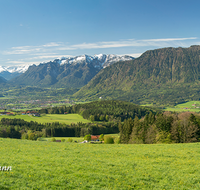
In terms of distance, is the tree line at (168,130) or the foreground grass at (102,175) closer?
the foreground grass at (102,175)

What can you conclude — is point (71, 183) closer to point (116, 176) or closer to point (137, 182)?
point (116, 176)

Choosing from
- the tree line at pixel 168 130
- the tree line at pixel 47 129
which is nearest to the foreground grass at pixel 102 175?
the tree line at pixel 168 130

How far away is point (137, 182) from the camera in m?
22.0

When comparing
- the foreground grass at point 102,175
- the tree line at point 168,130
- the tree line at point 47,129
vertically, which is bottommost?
the tree line at point 47,129

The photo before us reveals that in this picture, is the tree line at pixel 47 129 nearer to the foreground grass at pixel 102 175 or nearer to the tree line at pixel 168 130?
the tree line at pixel 168 130

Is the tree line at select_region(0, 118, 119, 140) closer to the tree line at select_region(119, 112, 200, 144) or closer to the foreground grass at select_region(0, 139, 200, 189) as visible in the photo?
the tree line at select_region(119, 112, 200, 144)

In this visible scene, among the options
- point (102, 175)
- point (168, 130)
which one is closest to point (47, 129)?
point (168, 130)

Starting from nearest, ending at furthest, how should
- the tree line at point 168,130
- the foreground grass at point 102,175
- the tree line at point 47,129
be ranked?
the foreground grass at point 102,175 < the tree line at point 168,130 < the tree line at point 47,129

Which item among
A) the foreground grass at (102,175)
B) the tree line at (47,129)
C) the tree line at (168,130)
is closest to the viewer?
the foreground grass at (102,175)

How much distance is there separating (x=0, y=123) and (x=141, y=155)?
14932 centimetres

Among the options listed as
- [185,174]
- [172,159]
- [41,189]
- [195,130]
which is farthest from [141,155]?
[195,130]

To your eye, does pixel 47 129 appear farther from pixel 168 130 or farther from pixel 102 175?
pixel 102 175

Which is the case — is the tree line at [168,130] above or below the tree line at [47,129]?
above

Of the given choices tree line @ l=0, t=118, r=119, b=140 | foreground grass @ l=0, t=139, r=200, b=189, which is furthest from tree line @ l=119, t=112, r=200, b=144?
tree line @ l=0, t=118, r=119, b=140
